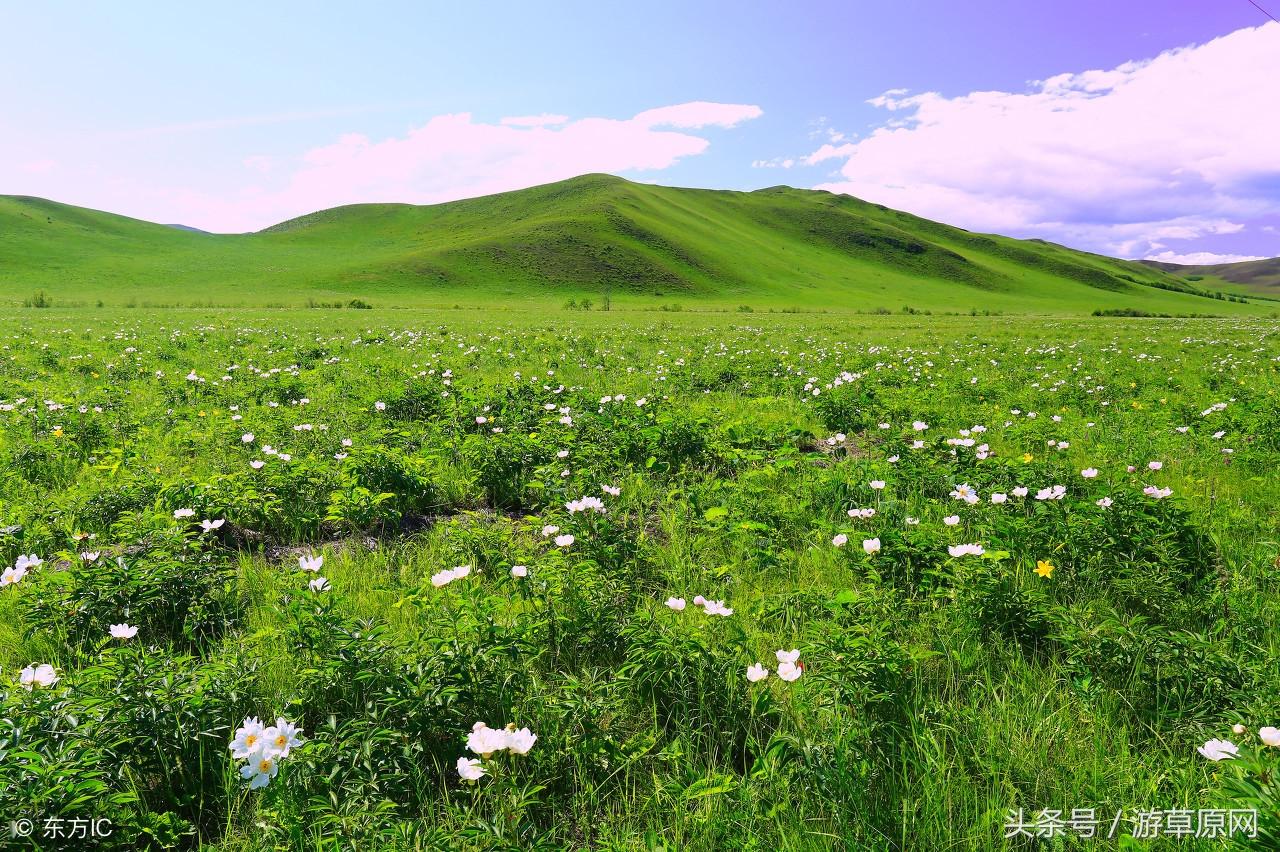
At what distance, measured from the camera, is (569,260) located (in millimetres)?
99875

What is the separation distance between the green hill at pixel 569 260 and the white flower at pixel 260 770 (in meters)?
57.3

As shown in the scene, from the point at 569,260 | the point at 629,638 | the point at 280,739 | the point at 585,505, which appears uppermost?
the point at 569,260

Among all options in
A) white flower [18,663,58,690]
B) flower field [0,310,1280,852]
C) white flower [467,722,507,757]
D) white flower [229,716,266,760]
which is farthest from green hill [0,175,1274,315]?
white flower [467,722,507,757]

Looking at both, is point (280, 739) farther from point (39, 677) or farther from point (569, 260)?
point (569, 260)

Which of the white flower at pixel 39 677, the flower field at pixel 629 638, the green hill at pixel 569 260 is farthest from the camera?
the green hill at pixel 569 260

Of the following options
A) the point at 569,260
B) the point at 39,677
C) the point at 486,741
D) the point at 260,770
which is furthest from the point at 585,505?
the point at 569,260

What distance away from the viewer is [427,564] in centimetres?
414

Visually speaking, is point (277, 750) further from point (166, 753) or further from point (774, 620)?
point (774, 620)

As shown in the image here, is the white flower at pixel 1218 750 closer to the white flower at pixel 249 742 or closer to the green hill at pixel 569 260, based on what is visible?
the white flower at pixel 249 742

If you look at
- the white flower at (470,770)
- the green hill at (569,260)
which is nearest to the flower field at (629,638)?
the white flower at (470,770)

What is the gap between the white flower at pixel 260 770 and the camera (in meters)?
2.01

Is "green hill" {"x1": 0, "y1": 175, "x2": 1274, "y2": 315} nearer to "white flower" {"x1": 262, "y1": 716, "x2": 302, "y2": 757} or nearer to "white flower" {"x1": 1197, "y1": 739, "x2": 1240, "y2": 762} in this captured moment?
"white flower" {"x1": 262, "y1": 716, "x2": 302, "y2": 757}

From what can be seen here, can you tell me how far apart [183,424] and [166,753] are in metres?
5.90

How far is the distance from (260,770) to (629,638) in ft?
5.41
